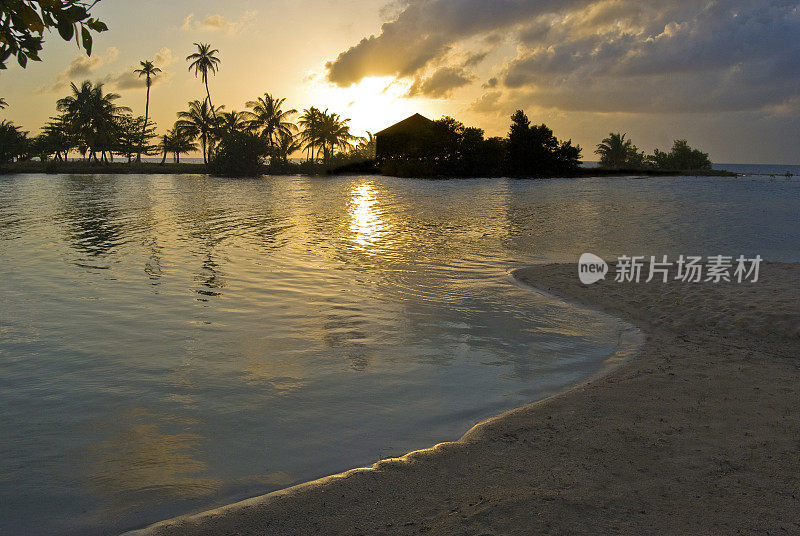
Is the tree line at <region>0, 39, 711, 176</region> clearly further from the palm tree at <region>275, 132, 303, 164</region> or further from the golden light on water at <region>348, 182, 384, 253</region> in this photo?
the golden light on water at <region>348, 182, 384, 253</region>

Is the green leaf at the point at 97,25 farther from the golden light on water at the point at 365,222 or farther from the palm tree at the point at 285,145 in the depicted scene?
the palm tree at the point at 285,145

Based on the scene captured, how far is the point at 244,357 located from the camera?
6.37m

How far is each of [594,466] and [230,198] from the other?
32739 millimetres

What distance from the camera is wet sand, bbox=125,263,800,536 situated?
3.03m

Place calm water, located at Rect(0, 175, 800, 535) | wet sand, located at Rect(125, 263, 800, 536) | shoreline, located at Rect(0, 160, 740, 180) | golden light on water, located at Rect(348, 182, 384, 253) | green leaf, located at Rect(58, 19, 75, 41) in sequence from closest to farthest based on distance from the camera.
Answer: green leaf, located at Rect(58, 19, 75, 41) < wet sand, located at Rect(125, 263, 800, 536) < calm water, located at Rect(0, 175, 800, 535) < golden light on water, located at Rect(348, 182, 384, 253) < shoreline, located at Rect(0, 160, 740, 180)

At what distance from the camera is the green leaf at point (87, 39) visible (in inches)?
112

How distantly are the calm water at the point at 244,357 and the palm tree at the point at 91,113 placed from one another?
67080mm

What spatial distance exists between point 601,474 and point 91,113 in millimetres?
85336

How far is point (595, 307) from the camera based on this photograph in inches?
348

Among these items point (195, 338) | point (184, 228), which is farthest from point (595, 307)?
point (184, 228)

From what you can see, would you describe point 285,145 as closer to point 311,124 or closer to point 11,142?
point 311,124

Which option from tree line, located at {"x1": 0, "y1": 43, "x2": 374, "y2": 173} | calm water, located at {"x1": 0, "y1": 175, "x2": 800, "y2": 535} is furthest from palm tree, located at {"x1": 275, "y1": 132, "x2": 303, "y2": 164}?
calm water, located at {"x1": 0, "y1": 175, "x2": 800, "y2": 535}

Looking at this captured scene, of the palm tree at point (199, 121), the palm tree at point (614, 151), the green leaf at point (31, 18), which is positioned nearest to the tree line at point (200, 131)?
the palm tree at point (199, 121)

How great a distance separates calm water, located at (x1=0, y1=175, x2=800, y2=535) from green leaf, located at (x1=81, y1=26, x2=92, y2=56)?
2.77m
